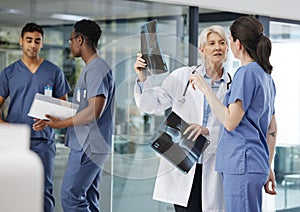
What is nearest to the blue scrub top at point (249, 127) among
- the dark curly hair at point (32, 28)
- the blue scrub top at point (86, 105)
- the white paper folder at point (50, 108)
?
the blue scrub top at point (86, 105)

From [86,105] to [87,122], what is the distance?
0.29 feet

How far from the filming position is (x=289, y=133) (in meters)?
4.40

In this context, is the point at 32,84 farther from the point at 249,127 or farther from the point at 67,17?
the point at 249,127

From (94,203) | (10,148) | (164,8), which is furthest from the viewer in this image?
(164,8)

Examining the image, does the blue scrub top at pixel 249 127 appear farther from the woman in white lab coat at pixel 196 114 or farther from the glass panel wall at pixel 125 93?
the glass panel wall at pixel 125 93

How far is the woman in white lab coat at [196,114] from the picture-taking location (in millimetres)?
2836

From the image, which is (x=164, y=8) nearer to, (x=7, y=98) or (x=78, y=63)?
(x=78, y=63)

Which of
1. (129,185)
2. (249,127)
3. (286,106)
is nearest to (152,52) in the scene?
(249,127)

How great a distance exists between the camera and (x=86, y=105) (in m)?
2.85

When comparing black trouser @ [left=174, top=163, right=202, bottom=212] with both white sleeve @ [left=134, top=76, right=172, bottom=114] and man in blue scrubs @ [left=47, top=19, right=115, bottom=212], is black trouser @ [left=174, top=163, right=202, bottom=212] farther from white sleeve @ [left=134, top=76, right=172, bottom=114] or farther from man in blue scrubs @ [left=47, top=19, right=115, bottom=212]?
man in blue scrubs @ [left=47, top=19, right=115, bottom=212]

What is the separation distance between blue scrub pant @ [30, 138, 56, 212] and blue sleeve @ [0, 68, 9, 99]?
10.8 inches

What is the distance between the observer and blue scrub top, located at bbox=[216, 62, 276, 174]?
2635 millimetres

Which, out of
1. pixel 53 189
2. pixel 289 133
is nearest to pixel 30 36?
pixel 53 189

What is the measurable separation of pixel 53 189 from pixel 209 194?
0.80 m
